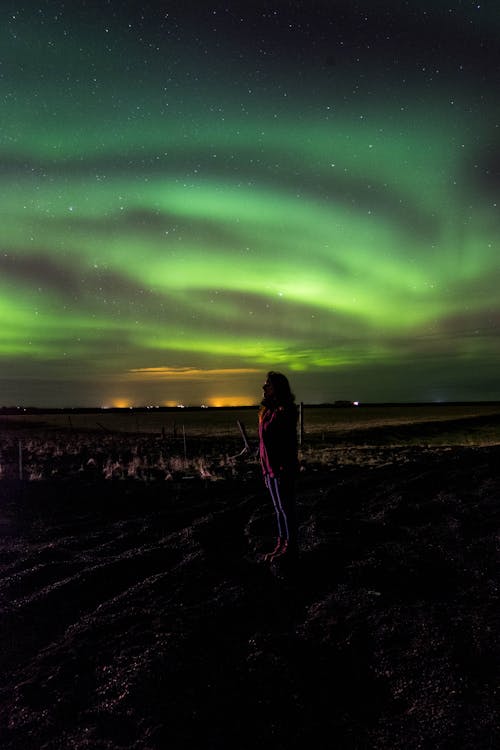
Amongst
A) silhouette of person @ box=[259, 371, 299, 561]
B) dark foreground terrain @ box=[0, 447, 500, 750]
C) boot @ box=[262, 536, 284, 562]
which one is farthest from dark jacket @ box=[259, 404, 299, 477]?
dark foreground terrain @ box=[0, 447, 500, 750]

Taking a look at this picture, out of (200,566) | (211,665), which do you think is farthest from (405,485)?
(211,665)

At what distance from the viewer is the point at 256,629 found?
501cm

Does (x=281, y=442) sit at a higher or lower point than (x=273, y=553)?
higher

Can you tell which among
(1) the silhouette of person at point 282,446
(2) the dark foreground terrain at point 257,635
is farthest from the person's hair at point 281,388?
(2) the dark foreground terrain at point 257,635

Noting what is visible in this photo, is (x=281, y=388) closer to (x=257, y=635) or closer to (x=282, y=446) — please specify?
(x=282, y=446)

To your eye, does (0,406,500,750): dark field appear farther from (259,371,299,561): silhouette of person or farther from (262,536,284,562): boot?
(259,371,299,561): silhouette of person

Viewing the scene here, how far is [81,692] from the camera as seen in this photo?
4.27m

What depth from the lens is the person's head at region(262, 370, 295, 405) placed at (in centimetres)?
664

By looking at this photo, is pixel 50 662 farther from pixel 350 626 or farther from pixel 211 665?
pixel 350 626

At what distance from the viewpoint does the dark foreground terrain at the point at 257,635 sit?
363 cm

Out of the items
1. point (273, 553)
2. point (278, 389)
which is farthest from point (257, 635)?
point (278, 389)

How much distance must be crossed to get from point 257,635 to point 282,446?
7.41ft

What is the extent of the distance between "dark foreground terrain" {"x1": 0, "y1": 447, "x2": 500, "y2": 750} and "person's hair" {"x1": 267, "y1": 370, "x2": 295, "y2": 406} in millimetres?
1995

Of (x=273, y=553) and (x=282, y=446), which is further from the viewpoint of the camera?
(x=273, y=553)
